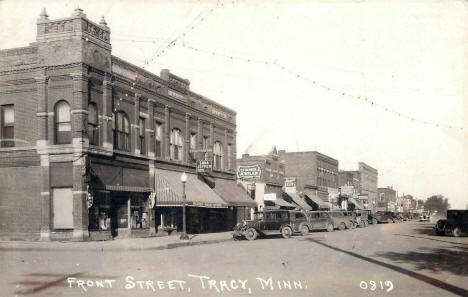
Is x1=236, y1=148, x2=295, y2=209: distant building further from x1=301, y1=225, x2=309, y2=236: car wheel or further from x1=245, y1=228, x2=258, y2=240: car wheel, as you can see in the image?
x1=245, y1=228, x2=258, y2=240: car wheel

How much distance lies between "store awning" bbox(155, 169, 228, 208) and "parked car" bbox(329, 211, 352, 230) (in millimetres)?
10139


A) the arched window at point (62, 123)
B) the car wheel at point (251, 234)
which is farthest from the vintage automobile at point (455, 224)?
the arched window at point (62, 123)

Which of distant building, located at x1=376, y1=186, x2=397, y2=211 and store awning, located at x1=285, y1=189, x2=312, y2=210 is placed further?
distant building, located at x1=376, y1=186, x2=397, y2=211

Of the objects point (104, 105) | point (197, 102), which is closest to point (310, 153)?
point (197, 102)

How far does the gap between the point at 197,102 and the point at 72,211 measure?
15618 mm

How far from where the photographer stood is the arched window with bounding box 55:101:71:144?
25.2 m

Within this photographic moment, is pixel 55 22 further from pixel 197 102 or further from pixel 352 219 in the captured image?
pixel 352 219

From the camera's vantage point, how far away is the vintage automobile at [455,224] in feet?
107

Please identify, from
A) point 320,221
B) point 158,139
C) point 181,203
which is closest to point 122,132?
point 158,139

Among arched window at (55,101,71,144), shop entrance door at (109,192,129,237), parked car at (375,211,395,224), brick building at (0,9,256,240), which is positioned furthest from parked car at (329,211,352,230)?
parked car at (375,211,395,224)

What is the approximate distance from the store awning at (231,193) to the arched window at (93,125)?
519 inches

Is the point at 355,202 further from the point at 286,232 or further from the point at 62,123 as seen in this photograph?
the point at 62,123

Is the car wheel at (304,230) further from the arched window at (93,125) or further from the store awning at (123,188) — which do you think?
the arched window at (93,125)

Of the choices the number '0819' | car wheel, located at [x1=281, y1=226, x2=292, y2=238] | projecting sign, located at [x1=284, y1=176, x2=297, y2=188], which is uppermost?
projecting sign, located at [x1=284, y1=176, x2=297, y2=188]
